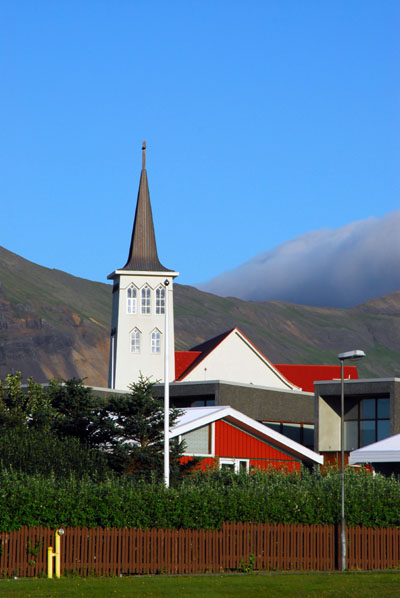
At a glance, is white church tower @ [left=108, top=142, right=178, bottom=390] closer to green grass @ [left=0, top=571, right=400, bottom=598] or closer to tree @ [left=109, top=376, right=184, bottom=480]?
tree @ [left=109, top=376, right=184, bottom=480]

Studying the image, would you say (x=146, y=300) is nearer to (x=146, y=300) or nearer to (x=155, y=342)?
(x=146, y=300)

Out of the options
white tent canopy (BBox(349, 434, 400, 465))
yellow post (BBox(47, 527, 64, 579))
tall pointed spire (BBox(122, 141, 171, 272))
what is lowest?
yellow post (BBox(47, 527, 64, 579))

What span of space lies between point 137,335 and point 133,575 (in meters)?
54.8

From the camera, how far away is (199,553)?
31016 millimetres

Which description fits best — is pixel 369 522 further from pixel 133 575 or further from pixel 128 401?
pixel 128 401

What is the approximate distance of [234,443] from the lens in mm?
47000

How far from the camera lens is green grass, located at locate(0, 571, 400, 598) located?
26.0 metres

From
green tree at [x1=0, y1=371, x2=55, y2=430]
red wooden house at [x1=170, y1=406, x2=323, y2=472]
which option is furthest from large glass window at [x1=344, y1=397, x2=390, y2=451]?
green tree at [x1=0, y1=371, x2=55, y2=430]

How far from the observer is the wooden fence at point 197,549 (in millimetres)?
29938

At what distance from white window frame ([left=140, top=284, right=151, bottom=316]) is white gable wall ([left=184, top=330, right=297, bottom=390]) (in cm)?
611

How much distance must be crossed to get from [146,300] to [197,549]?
55.0 m

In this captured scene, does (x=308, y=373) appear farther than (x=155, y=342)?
Yes

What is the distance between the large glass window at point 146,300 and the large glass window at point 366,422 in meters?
29.7

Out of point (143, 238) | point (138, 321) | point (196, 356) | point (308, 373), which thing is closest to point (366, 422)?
point (138, 321)
